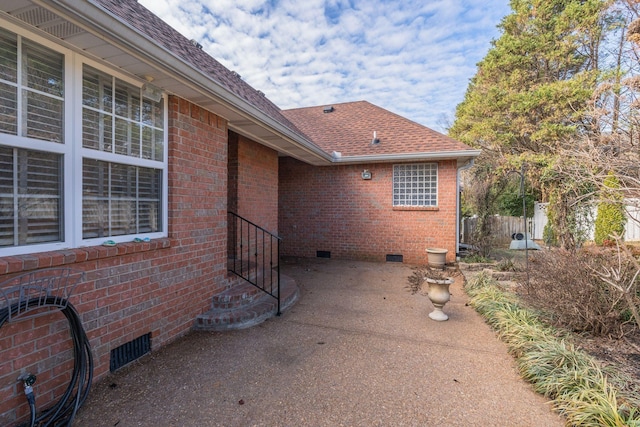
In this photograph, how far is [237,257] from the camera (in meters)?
5.80

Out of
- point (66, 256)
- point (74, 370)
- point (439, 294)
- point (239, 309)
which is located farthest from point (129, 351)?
point (439, 294)

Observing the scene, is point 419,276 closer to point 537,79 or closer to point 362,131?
point 362,131

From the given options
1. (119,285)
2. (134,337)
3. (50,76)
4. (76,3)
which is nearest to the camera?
(76,3)

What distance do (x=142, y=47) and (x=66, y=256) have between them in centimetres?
181

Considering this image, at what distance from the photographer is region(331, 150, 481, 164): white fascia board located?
7746 millimetres

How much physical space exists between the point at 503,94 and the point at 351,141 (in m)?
6.82

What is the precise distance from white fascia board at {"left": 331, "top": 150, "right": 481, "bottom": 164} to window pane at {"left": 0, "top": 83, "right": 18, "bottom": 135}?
7.10 meters

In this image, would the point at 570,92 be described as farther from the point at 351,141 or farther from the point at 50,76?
the point at 50,76

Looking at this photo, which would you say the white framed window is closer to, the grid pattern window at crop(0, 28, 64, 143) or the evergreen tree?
the grid pattern window at crop(0, 28, 64, 143)

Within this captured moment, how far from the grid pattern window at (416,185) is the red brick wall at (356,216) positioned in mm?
173

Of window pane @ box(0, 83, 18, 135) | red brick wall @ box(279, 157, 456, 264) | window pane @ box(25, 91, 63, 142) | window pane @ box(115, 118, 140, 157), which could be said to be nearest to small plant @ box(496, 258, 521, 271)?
red brick wall @ box(279, 157, 456, 264)

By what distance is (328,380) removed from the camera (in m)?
2.82

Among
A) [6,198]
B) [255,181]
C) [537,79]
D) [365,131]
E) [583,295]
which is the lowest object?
[583,295]

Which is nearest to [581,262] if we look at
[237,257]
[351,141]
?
[237,257]
